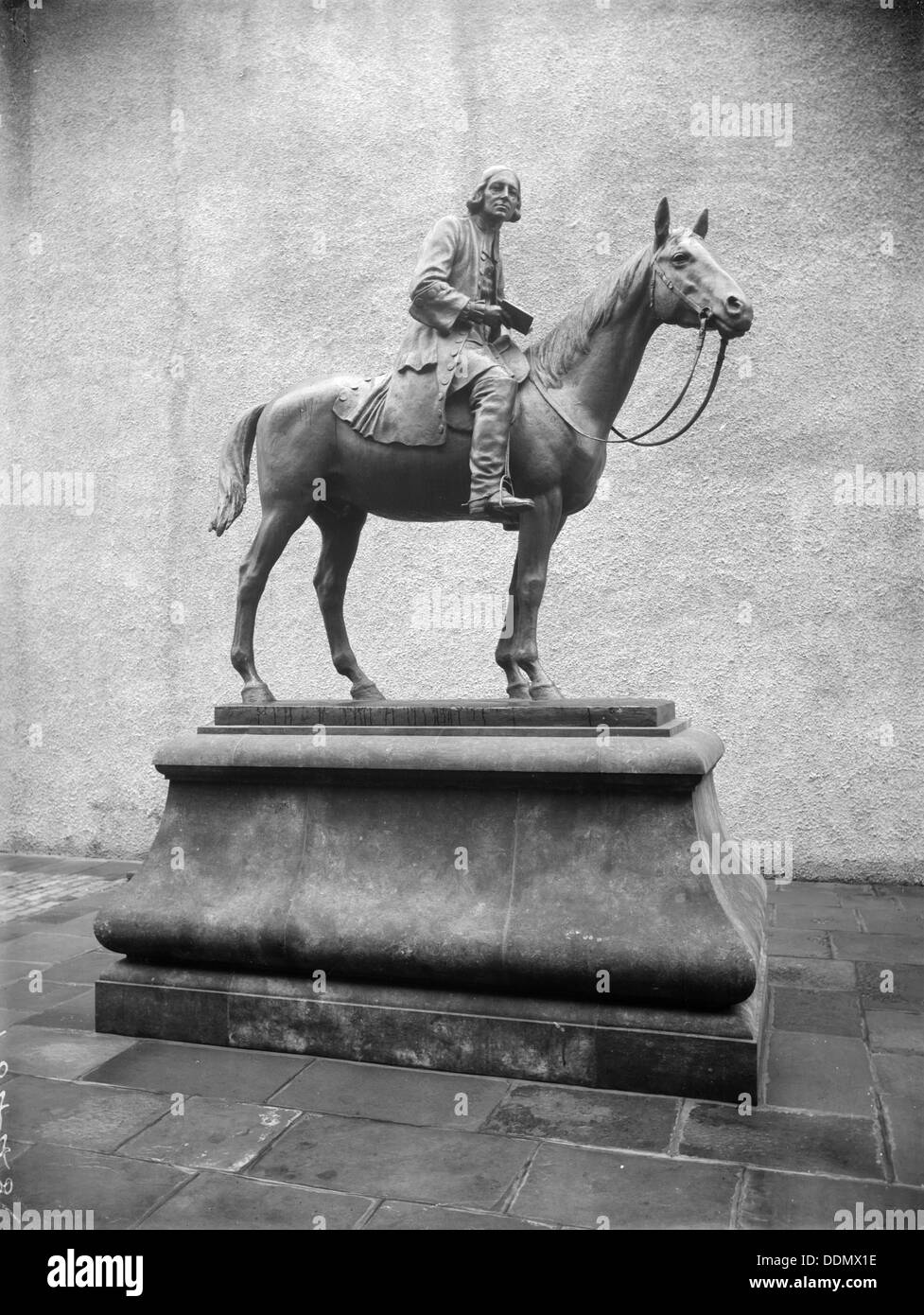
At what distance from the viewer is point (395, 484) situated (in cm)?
421

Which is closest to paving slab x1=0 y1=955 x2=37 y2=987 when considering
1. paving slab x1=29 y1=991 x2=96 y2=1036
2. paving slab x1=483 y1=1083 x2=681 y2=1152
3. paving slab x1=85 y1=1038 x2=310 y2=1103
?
paving slab x1=29 y1=991 x2=96 y2=1036

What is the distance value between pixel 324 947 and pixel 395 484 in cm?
183

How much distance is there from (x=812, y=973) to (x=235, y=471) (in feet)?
11.0

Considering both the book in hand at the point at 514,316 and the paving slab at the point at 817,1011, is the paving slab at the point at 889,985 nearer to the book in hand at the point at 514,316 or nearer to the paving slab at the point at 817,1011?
the paving slab at the point at 817,1011

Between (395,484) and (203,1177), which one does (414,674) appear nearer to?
(395,484)

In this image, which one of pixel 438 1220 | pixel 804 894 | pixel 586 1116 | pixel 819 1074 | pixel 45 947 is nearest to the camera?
pixel 438 1220

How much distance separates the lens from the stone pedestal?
3307mm

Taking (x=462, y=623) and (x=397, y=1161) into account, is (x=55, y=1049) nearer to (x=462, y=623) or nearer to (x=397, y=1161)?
(x=397, y=1161)

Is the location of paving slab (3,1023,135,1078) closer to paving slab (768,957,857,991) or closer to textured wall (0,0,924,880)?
paving slab (768,957,857,991)

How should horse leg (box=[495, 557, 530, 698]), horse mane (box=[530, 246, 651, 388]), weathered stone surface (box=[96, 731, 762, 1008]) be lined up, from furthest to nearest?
horse leg (box=[495, 557, 530, 698]) → horse mane (box=[530, 246, 651, 388]) → weathered stone surface (box=[96, 731, 762, 1008])

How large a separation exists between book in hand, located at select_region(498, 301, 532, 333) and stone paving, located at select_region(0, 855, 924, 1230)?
295 centimetres

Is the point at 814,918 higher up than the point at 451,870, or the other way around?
the point at 451,870

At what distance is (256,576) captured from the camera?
4.43 meters

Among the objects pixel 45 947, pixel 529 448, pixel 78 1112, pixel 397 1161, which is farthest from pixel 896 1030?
pixel 45 947
